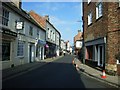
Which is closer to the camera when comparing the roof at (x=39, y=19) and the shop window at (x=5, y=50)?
the shop window at (x=5, y=50)

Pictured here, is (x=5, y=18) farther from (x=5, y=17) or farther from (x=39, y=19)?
(x=39, y=19)

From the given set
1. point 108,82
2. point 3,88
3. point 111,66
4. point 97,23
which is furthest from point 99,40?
point 3,88

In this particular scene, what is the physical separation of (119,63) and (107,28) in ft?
9.36

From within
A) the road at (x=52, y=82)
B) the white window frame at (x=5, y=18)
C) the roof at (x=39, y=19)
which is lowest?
the road at (x=52, y=82)

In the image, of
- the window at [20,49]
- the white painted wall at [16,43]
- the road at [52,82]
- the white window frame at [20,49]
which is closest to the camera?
the road at [52,82]

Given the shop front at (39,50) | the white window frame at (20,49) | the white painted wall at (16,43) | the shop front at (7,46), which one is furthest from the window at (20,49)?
the shop front at (39,50)

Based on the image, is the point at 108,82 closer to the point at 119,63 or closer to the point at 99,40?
the point at 119,63

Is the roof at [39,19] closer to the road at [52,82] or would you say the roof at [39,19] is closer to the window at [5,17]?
the window at [5,17]

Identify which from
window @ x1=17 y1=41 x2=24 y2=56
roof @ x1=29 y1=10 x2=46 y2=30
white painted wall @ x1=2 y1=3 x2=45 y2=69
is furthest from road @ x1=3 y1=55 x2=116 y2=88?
roof @ x1=29 y1=10 x2=46 y2=30

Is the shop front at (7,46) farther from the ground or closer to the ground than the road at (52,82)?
farther from the ground

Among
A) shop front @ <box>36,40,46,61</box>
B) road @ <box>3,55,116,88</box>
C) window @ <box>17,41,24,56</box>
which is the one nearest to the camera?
road @ <box>3,55,116,88</box>

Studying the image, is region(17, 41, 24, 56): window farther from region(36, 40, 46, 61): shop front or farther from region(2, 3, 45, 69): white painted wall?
region(36, 40, 46, 61): shop front

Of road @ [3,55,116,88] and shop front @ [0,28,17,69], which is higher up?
shop front @ [0,28,17,69]

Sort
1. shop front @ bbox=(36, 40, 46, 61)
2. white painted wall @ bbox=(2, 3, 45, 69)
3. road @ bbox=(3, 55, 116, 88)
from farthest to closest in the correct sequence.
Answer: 1. shop front @ bbox=(36, 40, 46, 61)
2. white painted wall @ bbox=(2, 3, 45, 69)
3. road @ bbox=(3, 55, 116, 88)
